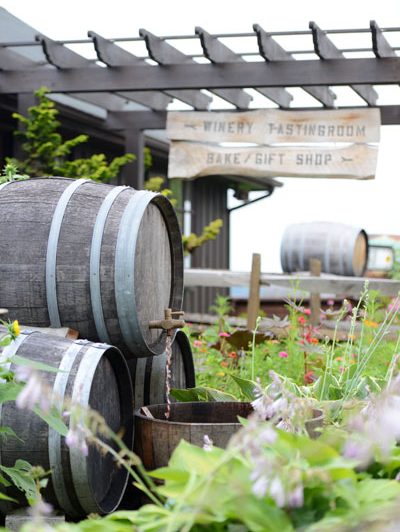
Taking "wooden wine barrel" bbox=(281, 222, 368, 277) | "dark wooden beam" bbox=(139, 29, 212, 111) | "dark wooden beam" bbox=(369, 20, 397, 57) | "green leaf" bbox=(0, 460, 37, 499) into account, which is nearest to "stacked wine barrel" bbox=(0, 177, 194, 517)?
"green leaf" bbox=(0, 460, 37, 499)

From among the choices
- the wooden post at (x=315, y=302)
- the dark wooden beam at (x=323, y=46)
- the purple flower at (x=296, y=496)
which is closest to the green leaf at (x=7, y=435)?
the purple flower at (x=296, y=496)

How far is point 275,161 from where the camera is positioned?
9148mm

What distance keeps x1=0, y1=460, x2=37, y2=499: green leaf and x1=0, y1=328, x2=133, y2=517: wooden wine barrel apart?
0.30 feet

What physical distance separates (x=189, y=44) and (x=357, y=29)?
1.74 m

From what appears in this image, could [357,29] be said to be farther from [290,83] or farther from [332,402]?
[332,402]

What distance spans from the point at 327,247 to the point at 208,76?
7544mm

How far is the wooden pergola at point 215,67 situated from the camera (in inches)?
320

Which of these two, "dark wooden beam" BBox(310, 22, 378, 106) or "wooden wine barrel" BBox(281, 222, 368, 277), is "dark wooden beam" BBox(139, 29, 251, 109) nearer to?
"dark wooden beam" BBox(310, 22, 378, 106)

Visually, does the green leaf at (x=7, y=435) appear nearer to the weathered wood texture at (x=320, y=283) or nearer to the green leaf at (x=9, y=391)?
the green leaf at (x=9, y=391)

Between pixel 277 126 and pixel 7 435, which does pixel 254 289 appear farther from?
pixel 7 435

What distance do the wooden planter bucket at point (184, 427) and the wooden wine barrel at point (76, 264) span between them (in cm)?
34

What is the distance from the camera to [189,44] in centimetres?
877

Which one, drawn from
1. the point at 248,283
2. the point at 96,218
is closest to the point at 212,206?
the point at 248,283

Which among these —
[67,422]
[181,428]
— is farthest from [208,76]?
[67,422]
